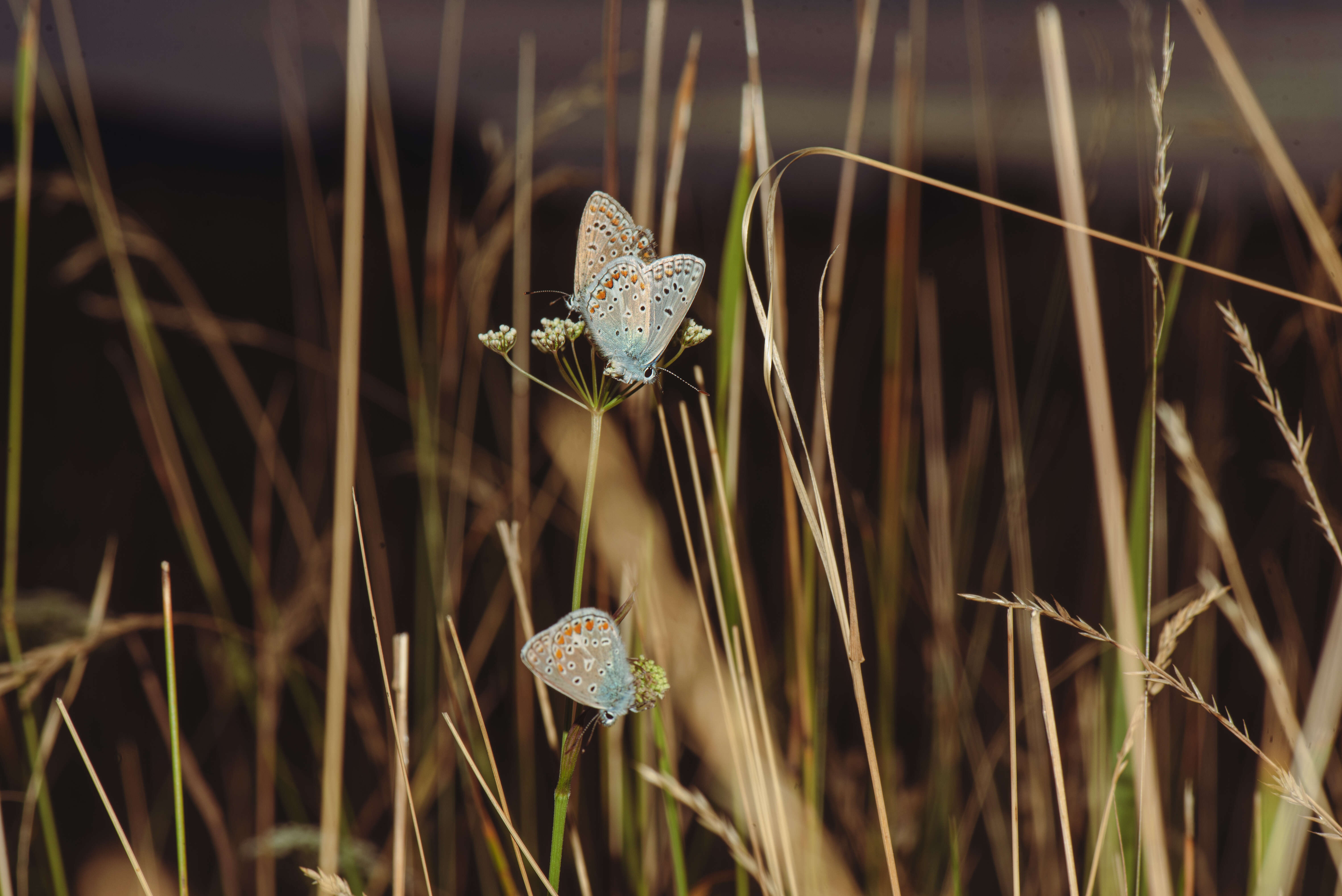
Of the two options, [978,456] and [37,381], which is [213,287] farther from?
[978,456]

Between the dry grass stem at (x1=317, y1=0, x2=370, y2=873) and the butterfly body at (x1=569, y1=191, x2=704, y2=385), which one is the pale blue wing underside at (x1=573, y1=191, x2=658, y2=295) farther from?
the dry grass stem at (x1=317, y1=0, x2=370, y2=873)

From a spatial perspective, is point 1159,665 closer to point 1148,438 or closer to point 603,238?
point 1148,438

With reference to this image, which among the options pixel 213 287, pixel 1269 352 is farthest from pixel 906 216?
pixel 213 287

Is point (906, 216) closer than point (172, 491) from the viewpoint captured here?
Yes

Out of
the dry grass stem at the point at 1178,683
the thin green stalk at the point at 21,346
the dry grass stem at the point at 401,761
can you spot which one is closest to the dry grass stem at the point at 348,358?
the dry grass stem at the point at 401,761

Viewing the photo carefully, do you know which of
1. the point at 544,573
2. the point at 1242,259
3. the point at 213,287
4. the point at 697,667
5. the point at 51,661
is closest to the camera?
the point at 51,661
